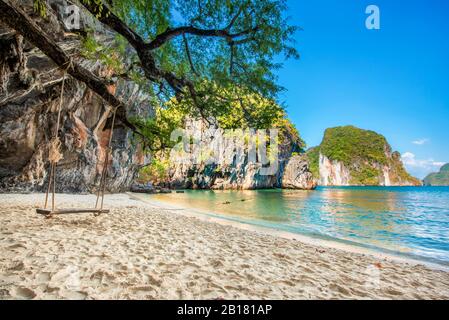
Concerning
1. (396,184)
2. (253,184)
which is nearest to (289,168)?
(253,184)

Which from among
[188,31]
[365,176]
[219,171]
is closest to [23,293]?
[188,31]

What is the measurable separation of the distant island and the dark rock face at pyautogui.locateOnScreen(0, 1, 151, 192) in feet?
490

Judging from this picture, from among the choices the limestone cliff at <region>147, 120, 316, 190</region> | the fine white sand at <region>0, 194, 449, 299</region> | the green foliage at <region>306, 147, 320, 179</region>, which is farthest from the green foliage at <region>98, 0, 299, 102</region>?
the green foliage at <region>306, 147, 320, 179</region>

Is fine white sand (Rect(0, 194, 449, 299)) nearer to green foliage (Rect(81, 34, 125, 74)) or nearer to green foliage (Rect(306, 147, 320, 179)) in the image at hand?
green foliage (Rect(81, 34, 125, 74))

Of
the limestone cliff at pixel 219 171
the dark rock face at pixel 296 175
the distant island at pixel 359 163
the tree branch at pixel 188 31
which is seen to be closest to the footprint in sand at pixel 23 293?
the tree branch at pixel 188 31

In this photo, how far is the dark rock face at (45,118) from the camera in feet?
27.7

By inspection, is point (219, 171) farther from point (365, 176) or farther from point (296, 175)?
point (365, 176)

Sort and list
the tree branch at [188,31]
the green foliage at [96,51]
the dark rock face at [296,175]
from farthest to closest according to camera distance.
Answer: the dark rock face at [296,175] → the green foliage at [96,51] → the tree branch at [188,31]

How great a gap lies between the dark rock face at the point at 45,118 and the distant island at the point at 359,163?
490ft

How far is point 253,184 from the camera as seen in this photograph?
5772 cm

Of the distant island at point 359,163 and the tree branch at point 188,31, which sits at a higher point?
the distant island at point 359,163

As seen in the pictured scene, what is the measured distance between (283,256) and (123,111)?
22.0ft

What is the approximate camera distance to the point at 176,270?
3.45 metres

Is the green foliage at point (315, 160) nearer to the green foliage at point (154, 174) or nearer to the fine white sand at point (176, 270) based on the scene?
the green foliage at point (154, 174)
